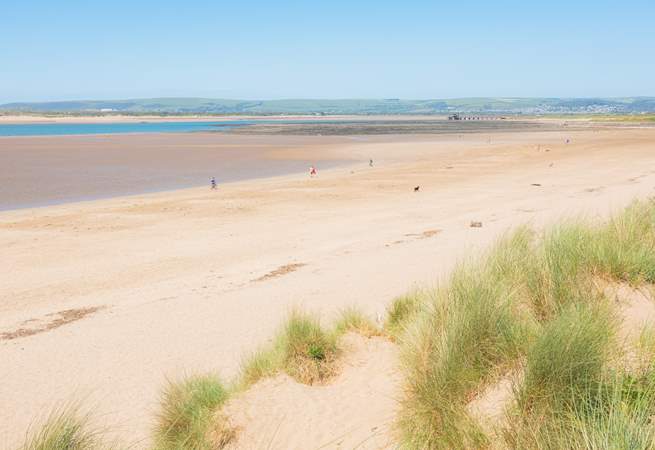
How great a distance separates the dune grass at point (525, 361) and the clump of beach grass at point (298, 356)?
85 cm

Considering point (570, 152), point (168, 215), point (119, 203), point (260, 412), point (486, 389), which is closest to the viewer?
point (486, 389)

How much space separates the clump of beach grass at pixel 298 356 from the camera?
5469 millimetres

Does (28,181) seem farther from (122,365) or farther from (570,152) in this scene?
(570,152)

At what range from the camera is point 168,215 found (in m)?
18.7

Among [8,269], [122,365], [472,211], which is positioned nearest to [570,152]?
[472,211]

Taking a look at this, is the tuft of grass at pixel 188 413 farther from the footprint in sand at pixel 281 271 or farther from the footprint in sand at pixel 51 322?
the footprint in sand at pixel 281 271

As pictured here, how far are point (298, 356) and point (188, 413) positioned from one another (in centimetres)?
116

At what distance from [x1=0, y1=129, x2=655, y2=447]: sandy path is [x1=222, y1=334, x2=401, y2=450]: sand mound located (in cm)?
96

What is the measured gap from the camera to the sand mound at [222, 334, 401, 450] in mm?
4531

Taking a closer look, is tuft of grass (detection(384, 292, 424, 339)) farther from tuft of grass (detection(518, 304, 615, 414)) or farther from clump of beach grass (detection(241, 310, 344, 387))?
tuft of grass (detection(518, 304, 615, 414))

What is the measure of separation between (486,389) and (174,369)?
3.52 m

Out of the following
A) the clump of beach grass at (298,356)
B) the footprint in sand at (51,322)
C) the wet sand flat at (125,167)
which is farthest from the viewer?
the wet sand flat at (125,167)

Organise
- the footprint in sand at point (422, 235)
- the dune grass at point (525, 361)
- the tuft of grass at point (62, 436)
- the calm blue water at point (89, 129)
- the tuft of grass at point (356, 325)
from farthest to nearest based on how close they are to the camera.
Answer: the calm blue water at point (89, 129), the footprint in sand at point (422, 235), the tuft of grass at point (356, 325), the tuft of grass at point (62, 436), the dune grass at point (525, 361)

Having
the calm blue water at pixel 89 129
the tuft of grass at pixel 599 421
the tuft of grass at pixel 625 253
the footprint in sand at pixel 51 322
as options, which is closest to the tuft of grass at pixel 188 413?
the tuft of grass at pixel 599 421
